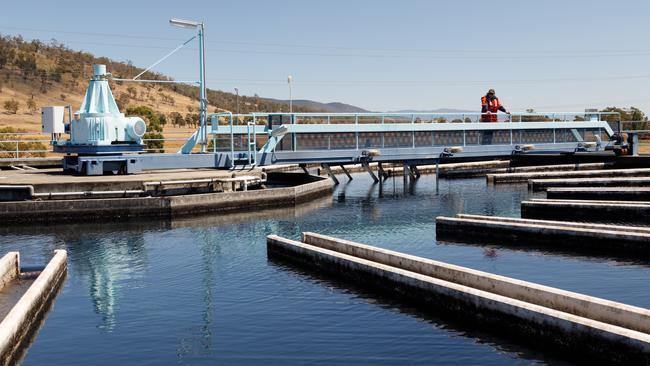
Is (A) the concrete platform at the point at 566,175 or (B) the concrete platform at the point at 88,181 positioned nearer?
(B) the concrete platform at the point at 88,181

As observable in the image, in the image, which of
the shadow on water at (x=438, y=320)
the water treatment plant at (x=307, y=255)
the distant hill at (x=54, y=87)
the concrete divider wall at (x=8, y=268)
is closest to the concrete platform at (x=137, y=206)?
the water treatment plant at (x=307, y=255)

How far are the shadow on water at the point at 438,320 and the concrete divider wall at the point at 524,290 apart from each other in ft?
4.20

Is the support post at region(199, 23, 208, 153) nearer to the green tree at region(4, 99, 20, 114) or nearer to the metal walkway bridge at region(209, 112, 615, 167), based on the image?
the metal walkway bridge at region(209, 112, 615, 167)

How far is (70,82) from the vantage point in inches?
4466

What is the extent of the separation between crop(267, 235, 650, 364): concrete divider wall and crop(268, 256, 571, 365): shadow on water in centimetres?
13

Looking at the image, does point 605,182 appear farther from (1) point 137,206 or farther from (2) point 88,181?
(2) point 88,181

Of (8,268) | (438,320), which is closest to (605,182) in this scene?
(438,320)

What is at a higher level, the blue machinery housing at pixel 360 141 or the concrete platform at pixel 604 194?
the blue machinery housing at pixel 360 141

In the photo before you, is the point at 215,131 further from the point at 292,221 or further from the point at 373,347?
the point at 373,347

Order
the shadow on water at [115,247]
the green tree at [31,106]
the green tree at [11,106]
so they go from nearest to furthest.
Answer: the shadow on water at [115,247] < the green tree at [11,106] < the green tree at [31,106]

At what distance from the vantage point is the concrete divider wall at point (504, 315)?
41.7 feet

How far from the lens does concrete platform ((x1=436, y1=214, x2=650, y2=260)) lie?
23.3 meters

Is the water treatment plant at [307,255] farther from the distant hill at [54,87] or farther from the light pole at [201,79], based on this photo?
the distant hill at [54,87]

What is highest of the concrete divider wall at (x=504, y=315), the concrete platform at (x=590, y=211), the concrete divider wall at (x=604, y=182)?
the concrete divider wall at (x=604, y=182)
